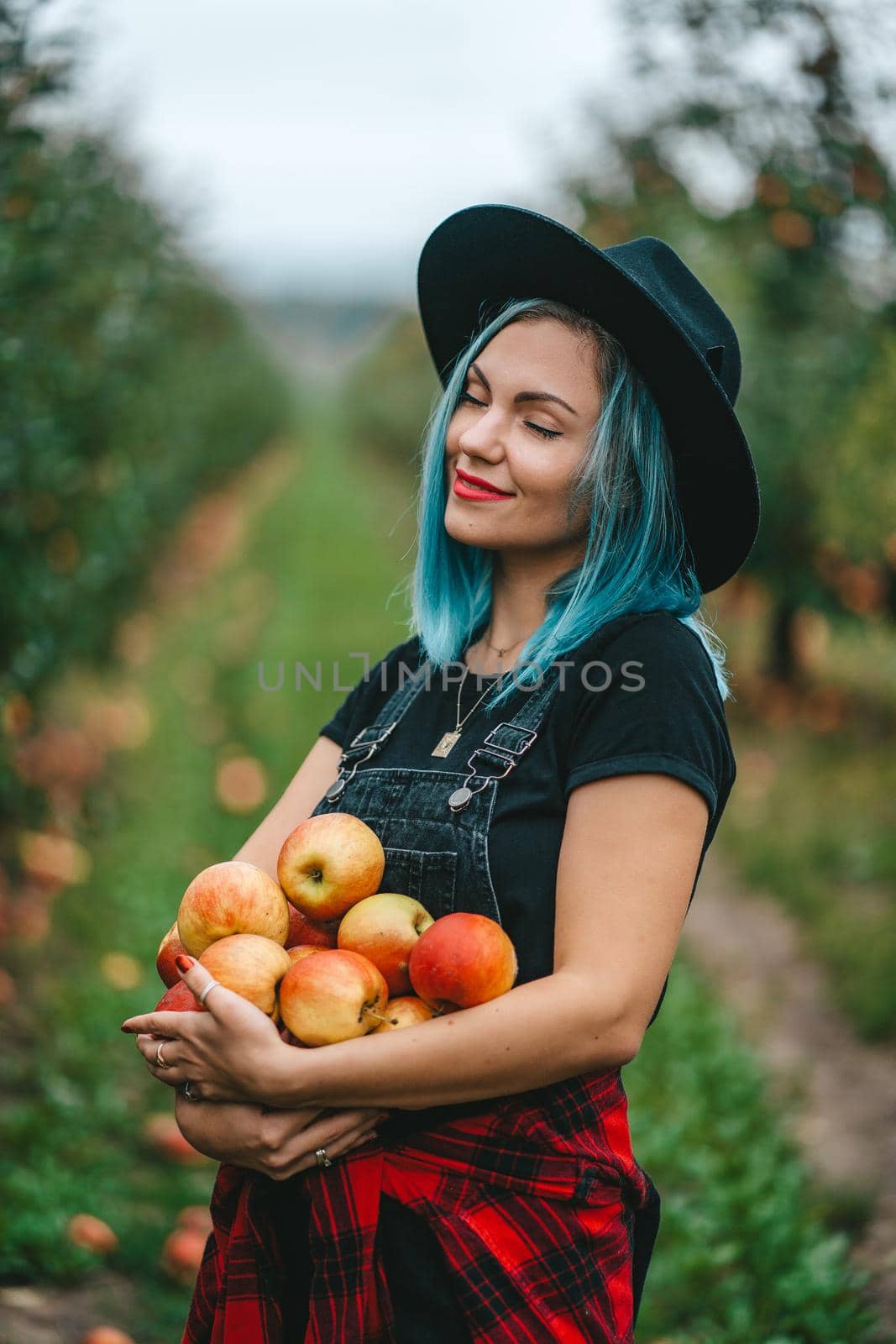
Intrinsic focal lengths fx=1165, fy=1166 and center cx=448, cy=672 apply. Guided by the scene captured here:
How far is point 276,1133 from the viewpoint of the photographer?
4.56ft

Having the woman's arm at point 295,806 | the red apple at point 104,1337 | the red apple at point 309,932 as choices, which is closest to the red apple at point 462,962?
the red apple at point 309,932

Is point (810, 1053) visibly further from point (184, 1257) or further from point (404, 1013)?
point (404, 1013)

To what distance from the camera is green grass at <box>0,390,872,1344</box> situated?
278 centimetres

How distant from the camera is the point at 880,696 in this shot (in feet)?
26.8

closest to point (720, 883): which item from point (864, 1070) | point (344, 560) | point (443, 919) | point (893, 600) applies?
point (864, 1070)

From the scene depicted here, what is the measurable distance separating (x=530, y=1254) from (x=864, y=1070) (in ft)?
9.42

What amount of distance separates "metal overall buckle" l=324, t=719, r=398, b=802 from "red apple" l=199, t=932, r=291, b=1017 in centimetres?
35

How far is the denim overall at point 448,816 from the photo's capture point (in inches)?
59.8

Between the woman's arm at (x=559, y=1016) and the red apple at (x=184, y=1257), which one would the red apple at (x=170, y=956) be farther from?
the red apple at (x=184, y=1257)

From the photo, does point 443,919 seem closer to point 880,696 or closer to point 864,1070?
point 864,1070

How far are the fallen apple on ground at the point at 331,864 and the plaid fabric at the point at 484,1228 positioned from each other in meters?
0.31

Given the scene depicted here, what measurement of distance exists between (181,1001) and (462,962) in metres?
0.37

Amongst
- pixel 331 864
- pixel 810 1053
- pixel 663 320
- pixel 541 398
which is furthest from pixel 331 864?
pixel 810 1053

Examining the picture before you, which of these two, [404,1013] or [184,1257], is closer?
[404,1013]
